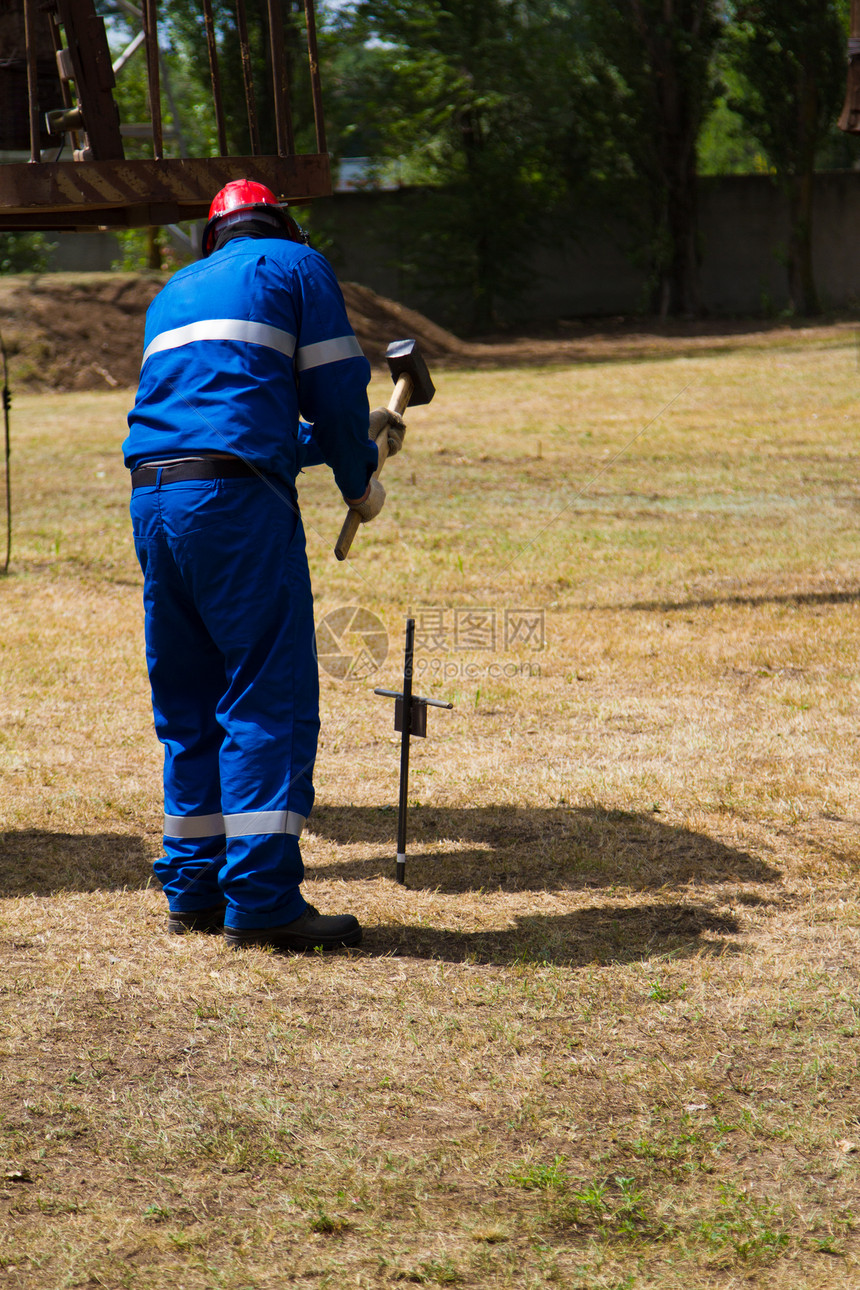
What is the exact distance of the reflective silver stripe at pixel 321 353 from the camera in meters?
3.40

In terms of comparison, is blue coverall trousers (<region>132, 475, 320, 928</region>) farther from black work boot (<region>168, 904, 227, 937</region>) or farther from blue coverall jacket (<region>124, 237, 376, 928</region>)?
black work boot (<region>168, 904, 227, 937</region>)

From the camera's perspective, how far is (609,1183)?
255 cm

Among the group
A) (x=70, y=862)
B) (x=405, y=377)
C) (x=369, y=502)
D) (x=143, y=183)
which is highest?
(x=143, y=183)

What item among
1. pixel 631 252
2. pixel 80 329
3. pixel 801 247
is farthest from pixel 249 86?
pixel 631 252

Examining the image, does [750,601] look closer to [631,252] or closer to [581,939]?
[581,939]

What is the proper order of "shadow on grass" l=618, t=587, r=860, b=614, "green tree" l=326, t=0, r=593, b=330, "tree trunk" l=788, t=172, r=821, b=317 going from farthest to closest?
"green tree" l=326, t=0, r=593, b=330 < "tree trunk" l=788, t=172, r=821, b=317 < "shadow on grass" l=618, t=587, r=860, b=614

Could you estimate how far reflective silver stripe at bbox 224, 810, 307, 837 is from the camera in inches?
133

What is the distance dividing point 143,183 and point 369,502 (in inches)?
53.9

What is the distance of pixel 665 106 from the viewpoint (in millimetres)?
25844

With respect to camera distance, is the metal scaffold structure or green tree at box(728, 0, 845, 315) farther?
green tree at box(728, 0, 845, 315)

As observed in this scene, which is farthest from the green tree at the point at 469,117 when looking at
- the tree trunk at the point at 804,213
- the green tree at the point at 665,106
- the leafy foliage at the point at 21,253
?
the leafy foliage at the point at 21,253

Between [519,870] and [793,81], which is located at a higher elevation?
[793,81]

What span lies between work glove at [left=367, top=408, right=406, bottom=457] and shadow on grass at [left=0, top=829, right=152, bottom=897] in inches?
64.9

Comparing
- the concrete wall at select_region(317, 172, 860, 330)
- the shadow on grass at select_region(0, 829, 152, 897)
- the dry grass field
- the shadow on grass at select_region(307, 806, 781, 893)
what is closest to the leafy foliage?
the concrete wall at select_region(317, 172, 860, 330)
